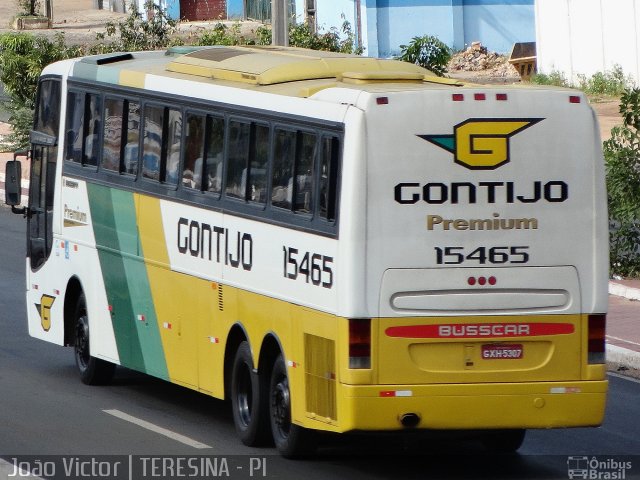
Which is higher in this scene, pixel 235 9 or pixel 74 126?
pixel 235 9

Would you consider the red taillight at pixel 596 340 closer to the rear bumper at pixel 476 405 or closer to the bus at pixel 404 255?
the bus at pixel 404 255

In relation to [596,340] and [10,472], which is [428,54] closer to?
[596,340]

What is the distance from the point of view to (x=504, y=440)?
39.9 ft

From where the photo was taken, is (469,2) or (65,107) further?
(469,2)

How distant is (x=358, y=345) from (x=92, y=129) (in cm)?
525

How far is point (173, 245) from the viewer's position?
13.3m

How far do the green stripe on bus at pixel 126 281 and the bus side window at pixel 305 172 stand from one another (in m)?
2.87

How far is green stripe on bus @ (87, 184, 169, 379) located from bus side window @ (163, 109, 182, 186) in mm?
699

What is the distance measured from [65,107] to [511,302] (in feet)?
20.2

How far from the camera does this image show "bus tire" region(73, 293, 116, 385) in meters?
15.0

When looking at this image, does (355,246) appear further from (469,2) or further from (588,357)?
(469,2)

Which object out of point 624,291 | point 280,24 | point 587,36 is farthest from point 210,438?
point 587,36

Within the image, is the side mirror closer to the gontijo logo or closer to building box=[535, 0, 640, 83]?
the gontijo logo

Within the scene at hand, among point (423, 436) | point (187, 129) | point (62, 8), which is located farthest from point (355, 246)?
point (62, 8)
